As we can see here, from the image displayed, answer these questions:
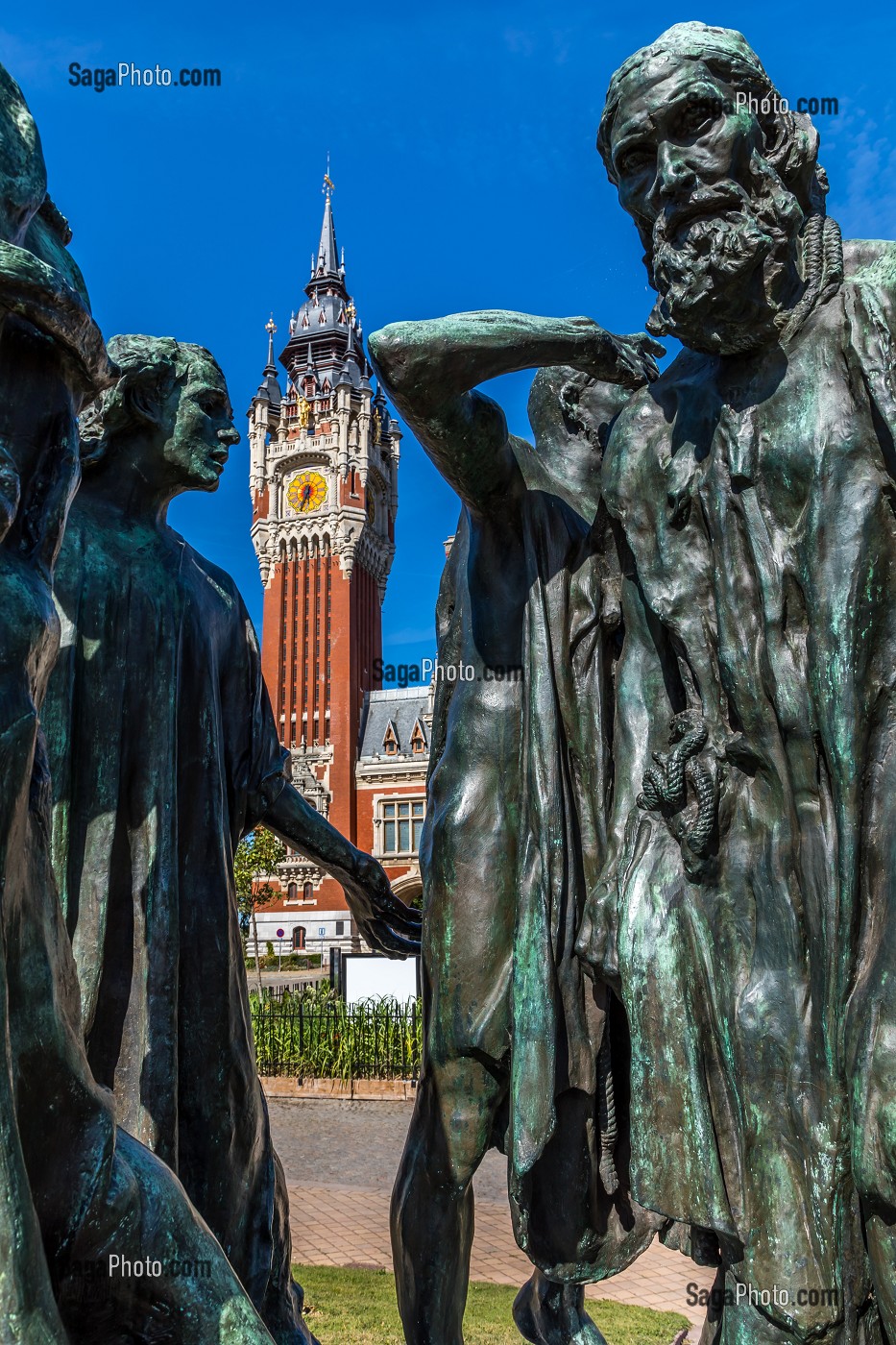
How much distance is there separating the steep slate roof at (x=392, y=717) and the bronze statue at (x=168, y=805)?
58.0 m

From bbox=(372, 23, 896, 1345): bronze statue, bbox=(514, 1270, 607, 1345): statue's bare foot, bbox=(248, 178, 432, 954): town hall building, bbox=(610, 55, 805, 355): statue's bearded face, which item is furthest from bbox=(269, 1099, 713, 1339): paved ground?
bbox=(248, 178, 432, 954): town hall building

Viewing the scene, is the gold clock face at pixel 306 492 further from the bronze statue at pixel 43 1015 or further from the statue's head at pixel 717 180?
the bronze statue at pixel 43 1015

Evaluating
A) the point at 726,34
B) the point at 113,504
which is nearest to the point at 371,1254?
the point at 113,504

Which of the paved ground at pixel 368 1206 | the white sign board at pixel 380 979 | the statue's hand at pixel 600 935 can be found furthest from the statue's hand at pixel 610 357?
the white sign board at pixel 380 979

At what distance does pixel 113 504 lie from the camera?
3189mm

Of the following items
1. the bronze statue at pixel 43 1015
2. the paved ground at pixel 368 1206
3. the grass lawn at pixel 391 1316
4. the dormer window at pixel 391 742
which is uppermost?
the dormer window at pixel 391 742

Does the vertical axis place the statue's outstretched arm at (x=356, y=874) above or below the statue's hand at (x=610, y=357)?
below

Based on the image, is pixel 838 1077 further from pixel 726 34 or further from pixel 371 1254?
pixel 371 1254

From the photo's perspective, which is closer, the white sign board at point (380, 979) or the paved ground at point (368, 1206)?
the paved ground at point (368, 1206)

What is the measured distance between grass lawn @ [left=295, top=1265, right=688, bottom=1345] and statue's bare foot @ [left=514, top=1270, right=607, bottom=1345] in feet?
4.96

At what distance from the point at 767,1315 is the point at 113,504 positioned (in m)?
2.33

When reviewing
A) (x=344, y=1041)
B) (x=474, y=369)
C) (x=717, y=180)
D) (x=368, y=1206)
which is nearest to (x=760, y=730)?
(x=474, y=369)

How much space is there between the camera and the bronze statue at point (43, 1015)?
1549mm

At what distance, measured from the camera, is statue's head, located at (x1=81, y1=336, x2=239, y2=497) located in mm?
3156
